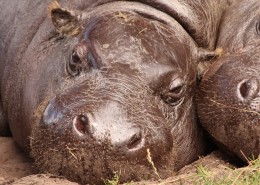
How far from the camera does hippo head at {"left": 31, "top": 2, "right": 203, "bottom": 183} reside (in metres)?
4.89

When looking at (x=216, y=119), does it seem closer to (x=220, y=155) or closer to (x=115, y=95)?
(x=220, y=155)

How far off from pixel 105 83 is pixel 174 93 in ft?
2.44

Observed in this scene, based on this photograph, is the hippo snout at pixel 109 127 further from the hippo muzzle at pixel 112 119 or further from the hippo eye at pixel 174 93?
the hippo eye at pixel 174 93

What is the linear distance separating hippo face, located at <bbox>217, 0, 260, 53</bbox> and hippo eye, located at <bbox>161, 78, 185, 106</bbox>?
819mm

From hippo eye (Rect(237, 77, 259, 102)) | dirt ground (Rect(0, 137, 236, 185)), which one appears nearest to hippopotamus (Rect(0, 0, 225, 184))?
dirt ground (Rect(0, 137, 236, 185))

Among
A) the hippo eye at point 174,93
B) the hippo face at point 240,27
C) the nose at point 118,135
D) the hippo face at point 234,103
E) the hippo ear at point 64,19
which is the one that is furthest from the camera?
the hippo face at point 240,27

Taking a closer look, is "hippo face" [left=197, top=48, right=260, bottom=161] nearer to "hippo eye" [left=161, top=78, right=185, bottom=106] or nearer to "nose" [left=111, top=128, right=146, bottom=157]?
"hippo eye" [left=161, top=78, right=185, bottom=106]

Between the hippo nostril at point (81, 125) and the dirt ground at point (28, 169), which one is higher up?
the hippo nostril at point (81, 125)

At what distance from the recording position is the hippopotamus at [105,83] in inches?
194

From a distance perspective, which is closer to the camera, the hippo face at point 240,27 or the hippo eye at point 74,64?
the hippo eye at point 74,64

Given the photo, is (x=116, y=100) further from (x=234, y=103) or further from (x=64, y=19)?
(x=64, y=19)

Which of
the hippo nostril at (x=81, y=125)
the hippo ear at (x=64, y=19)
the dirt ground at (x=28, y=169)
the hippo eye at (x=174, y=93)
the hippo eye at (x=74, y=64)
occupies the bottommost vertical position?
the dirt ground at (x=28, y=169)

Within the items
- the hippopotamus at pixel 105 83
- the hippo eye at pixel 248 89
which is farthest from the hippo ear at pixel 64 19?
the hippo eye at pixel 248 89

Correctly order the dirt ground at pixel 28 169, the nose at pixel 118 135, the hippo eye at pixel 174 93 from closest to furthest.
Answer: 1. the nose at pixel 118 135
2. the dirt ground at pixel 28 169
3. the hippo eye at pixel 174 93
